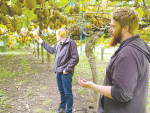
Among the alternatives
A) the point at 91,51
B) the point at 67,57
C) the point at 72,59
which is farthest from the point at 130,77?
the point at 91,51

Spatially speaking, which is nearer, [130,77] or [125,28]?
[130,77]

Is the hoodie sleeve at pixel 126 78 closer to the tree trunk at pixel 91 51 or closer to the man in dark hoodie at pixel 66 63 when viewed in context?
the man in dark hoodie at pixel 66 63

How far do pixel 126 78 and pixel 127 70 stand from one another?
2.4 inches

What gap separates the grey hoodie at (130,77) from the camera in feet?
3.26

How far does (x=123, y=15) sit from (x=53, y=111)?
2839mm

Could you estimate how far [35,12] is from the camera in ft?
4.27

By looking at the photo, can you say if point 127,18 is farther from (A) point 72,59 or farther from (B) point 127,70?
(A) point 72,59

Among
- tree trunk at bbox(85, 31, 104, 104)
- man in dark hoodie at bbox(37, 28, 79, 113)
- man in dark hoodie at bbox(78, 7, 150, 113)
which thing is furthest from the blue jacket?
man in dark hoodie at bbox(78, 7, 150, 113)

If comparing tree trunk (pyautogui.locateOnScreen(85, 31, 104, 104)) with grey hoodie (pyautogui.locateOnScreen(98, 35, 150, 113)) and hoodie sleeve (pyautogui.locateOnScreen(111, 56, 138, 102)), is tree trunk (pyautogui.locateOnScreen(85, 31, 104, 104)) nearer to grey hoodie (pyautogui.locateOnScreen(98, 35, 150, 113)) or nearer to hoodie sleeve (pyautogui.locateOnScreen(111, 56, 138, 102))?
grey hoodie (pyautogui.locateOnScreen(98, 35, 150, 113))

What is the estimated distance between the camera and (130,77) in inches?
38.8

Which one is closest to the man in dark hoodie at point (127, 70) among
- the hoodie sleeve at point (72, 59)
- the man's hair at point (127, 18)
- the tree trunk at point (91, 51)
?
the man's hair at point (127, 18)

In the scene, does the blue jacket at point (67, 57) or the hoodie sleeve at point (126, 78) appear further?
the blue jacket at point (67, 57)

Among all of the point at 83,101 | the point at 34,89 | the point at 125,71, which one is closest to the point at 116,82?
the point at 125,71

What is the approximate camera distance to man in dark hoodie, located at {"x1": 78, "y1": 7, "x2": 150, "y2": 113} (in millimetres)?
997
